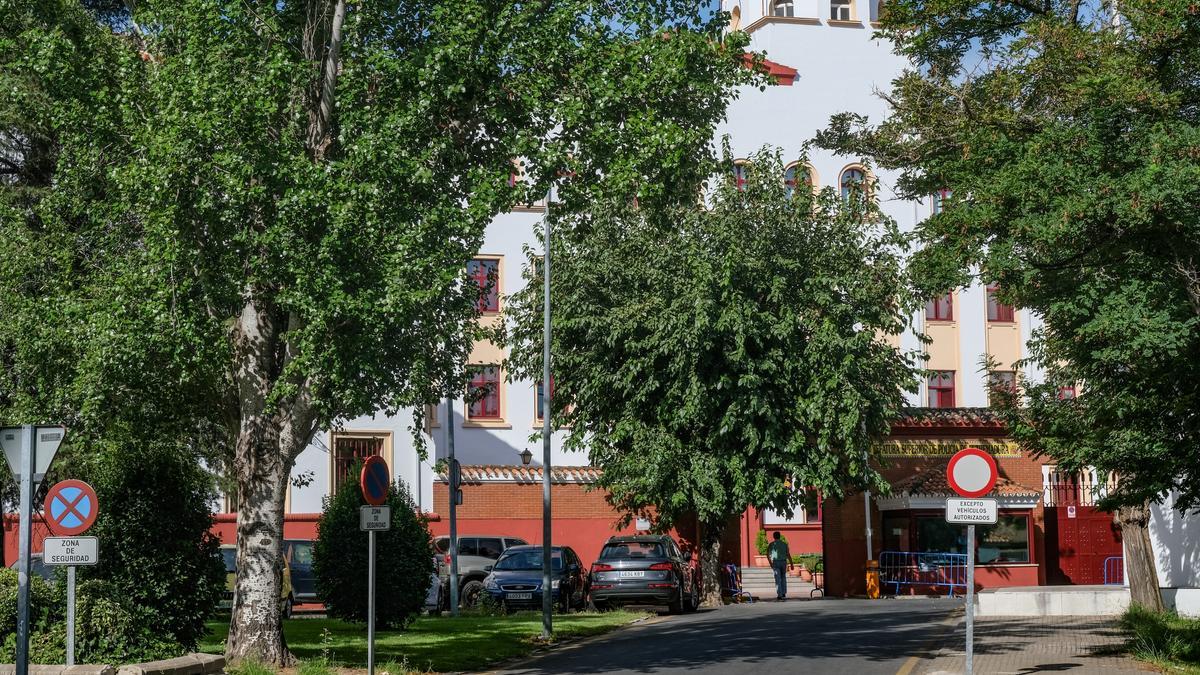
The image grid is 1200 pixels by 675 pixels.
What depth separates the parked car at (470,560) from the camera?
114ft

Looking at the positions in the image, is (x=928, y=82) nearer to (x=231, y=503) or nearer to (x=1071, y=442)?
(x=1071, y=442)

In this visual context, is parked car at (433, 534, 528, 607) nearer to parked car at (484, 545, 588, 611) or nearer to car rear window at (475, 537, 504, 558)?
car rear window at (475, 537, 504, 558)

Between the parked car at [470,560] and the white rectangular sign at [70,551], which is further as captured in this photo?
the parked car at [470,560]

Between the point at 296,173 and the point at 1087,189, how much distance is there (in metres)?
8.07

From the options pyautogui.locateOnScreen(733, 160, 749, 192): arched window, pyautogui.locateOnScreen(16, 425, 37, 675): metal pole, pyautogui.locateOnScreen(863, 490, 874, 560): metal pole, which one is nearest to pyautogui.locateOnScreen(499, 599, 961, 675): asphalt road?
pyautogui.locateOnScreen(16, 425, 37, 675): metal pole

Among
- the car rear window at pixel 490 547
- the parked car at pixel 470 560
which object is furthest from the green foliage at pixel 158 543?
the car rear window at pixel 490 547

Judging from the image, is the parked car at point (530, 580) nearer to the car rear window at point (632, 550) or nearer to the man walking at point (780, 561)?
the car rear window at point (632, 550)

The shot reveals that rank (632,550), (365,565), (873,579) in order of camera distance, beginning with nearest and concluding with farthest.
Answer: (365,565), (632,550), (873,579)

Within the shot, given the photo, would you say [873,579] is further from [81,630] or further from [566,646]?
[81,630]

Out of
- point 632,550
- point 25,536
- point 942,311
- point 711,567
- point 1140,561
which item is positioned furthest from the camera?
point 942,311

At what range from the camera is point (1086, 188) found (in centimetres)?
1412

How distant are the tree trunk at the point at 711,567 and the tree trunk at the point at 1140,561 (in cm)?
1193

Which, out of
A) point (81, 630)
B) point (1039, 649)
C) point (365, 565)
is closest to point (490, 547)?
point (365, 565)

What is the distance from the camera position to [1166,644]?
1811 cm
